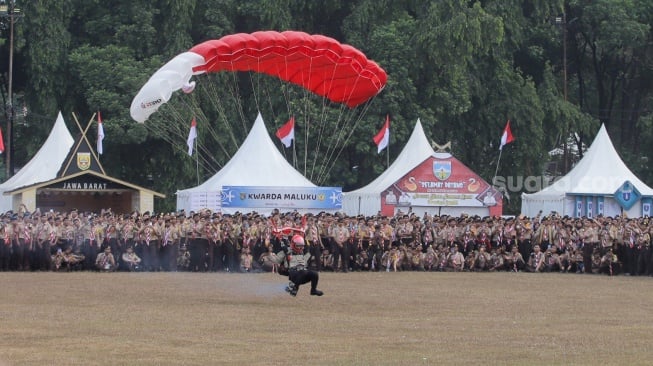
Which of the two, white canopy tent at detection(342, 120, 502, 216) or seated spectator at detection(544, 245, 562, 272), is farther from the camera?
white canopy tent at detection(342, 120, 502, 216)

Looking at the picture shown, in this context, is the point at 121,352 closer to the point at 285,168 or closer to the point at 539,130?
the point at 285,168

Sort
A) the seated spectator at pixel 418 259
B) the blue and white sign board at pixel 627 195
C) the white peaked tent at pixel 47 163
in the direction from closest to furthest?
the seated spectator at pixel 418 259
the blue and white sign board at pixel 627 195
the white peaked tent at pixel 47 163

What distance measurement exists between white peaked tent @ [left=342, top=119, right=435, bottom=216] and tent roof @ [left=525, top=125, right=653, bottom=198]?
4.76 meters

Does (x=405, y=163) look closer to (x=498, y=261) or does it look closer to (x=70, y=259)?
(x=498, y=261)

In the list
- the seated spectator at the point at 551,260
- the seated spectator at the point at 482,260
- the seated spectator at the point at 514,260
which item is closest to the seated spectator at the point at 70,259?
the seated spectator at the point at 482,260

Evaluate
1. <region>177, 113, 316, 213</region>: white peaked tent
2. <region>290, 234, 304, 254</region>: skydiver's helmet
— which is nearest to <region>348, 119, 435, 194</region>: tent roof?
<region>177, 113, 316, 213</region>: white peaked tent

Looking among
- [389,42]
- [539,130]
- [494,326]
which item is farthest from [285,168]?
[494,326]

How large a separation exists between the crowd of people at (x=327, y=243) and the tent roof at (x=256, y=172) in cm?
412

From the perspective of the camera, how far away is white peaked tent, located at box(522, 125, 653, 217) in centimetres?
3606

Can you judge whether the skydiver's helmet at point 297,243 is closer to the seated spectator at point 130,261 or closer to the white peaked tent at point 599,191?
the seated spectator at point 130,261

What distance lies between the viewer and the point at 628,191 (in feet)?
118

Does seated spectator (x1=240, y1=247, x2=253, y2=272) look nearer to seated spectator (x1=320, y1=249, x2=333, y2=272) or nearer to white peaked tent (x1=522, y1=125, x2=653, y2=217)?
seated spectator (x1=320, y1=249, x2=333, y2=272)

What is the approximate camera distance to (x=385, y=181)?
114 ft

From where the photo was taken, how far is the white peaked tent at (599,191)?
→ 118ft
